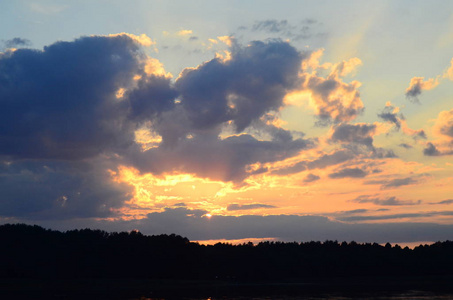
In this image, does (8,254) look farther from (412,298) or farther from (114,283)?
(412,298)

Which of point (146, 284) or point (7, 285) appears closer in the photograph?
point (7, 285)

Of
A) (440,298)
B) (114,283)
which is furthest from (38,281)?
(440,298)

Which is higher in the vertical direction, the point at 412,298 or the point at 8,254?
the point at 8,254

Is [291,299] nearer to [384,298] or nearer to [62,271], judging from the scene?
[384,298]

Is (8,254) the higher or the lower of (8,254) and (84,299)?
the higher

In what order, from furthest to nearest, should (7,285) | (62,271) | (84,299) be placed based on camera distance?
(62,271) → (7,285) → (84,299)

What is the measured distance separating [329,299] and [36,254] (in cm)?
12869

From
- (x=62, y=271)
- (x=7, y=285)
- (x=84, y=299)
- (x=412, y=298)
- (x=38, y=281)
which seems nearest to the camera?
(x=84, y=299)

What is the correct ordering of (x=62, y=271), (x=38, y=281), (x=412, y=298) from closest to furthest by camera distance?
(x=412, y=298)
(x=38, y=281)
(x=62, y=271)

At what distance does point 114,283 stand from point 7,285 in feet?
128

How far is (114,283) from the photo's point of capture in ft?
621

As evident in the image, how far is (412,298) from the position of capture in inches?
4791

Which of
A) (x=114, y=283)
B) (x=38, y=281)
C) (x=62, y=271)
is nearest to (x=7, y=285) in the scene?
(x=38, y=281)

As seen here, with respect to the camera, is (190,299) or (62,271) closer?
(190,299)
